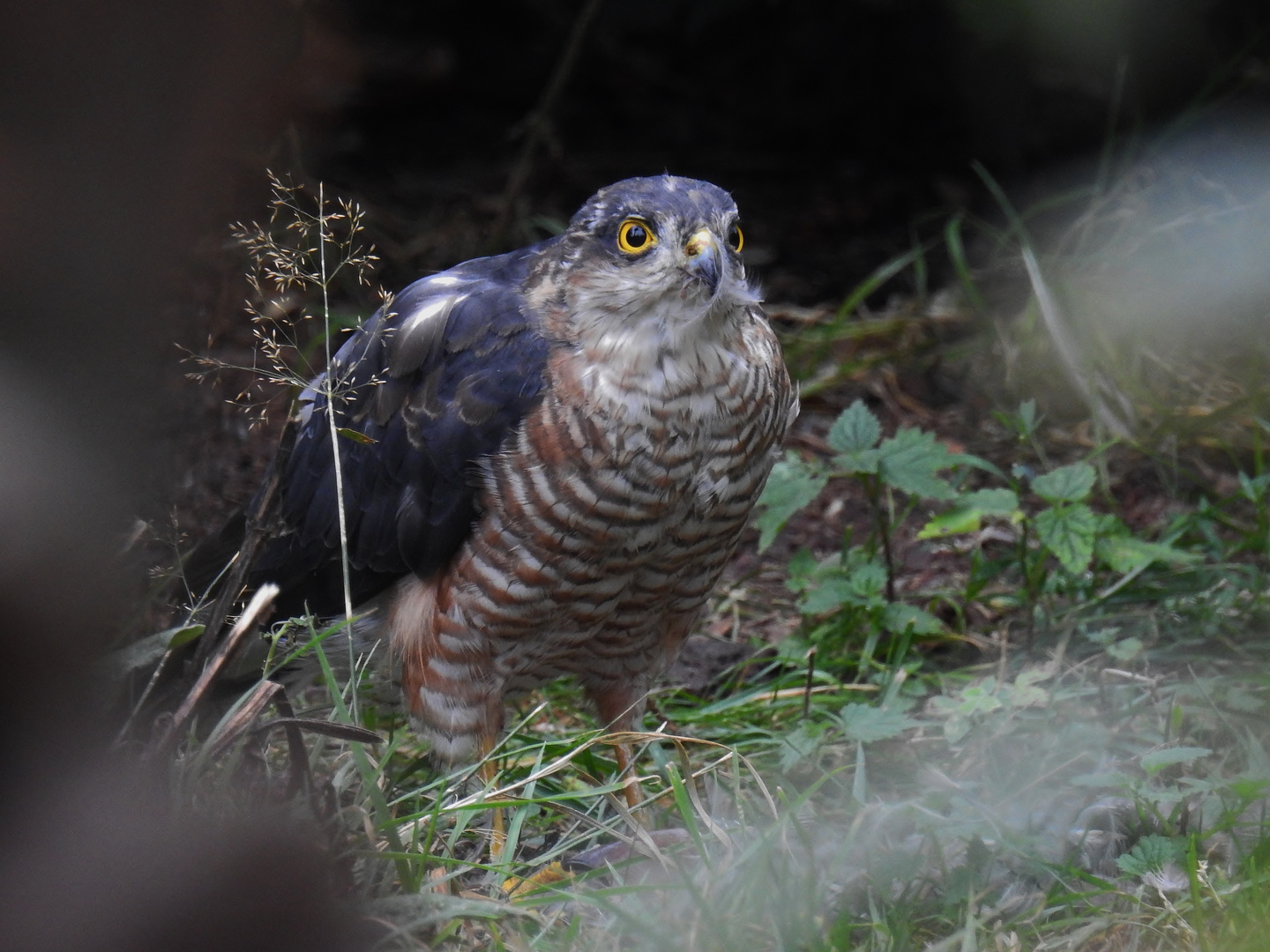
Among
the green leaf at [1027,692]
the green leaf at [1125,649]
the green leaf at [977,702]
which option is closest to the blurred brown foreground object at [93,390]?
the green leaf at [977,702]

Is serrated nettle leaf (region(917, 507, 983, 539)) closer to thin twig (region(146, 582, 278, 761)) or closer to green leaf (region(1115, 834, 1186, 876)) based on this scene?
green leaf (region(1115, 834, 1186, 876))

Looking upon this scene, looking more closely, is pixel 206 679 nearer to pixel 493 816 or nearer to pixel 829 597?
pixel 493 816

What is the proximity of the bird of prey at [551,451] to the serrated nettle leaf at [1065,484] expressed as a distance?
2.94 ft

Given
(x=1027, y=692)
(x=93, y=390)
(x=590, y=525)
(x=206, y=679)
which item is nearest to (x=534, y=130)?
(x=590, y=525)

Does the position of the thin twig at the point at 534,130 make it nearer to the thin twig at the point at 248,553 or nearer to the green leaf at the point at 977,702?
the thin twig at the point at 248,553

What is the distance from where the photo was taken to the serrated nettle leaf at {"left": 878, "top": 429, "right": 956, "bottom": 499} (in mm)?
3520

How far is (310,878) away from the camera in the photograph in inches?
26.6

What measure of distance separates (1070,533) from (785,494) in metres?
0.79

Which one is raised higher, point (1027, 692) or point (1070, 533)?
point (1070, 533)

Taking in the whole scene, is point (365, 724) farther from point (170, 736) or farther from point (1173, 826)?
point (1173, 826)

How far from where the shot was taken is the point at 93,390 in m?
0.54

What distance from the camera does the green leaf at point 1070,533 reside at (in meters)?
3.49

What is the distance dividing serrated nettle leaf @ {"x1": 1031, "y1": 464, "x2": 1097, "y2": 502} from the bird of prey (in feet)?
2.94

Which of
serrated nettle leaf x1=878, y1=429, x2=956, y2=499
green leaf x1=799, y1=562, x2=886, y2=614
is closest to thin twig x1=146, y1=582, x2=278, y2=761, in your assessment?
green leaf x1=799, y1=562, x2=886, y2=614
